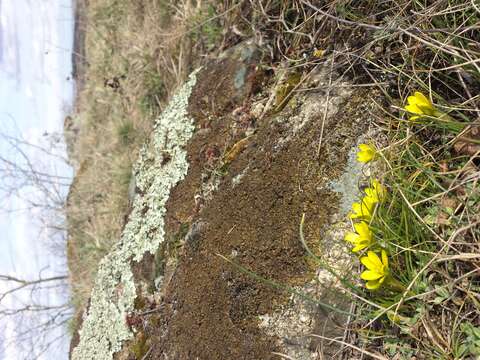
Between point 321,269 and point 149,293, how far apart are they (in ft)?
3.83

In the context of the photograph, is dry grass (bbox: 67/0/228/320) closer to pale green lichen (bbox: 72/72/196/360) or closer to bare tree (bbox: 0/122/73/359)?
bare tree (bbox: 0/122/73/359)

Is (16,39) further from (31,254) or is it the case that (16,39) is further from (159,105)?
(159,105)

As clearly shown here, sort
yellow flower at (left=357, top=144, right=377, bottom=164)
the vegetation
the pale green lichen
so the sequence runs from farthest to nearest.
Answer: the pale green lichen
yellow flower at (left=357, top=144, right=377, bottom=164)
the vegetation

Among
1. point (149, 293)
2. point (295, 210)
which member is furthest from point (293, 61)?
point (149, 293)

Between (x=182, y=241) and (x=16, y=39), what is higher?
(x=16, y=39)

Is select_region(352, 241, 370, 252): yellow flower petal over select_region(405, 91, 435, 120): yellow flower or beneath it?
beneath

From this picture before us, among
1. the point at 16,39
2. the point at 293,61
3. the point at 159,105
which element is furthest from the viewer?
the point at 16,39

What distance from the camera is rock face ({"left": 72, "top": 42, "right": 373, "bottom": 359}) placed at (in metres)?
1.63

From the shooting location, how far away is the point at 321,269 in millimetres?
1587

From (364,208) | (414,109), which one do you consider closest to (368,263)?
(364,208)

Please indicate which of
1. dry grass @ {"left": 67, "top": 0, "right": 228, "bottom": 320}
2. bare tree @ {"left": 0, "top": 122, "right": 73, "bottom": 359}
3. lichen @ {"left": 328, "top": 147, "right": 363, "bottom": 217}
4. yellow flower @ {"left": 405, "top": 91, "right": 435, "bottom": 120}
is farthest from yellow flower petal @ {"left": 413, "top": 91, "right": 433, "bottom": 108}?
bare tree @ {"left": 0, "top": 122, "right": 73, "bottom": 359}

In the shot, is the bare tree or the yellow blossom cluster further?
the bare tree

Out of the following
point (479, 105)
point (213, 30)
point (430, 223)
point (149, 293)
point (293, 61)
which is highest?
point (213, 30)

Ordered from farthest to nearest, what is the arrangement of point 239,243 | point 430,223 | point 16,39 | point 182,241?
1. point 16,39
2. point 182,241
3. point 239,243
4. point 430,223
